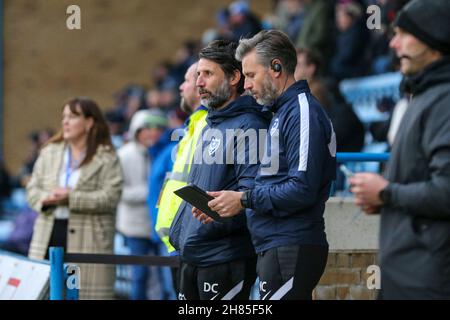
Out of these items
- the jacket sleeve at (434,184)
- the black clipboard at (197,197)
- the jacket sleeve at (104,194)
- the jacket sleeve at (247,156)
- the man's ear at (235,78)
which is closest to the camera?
the jacket sleeve at (434,184)

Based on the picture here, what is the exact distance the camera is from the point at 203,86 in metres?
5.55

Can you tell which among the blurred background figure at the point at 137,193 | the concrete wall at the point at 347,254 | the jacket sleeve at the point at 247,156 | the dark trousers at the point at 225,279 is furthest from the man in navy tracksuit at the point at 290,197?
the blurred background figure at the point at 137,193

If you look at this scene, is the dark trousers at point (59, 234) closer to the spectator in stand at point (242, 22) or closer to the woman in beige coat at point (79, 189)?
the woman in beige coat at point (79, 189)

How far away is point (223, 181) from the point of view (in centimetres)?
537

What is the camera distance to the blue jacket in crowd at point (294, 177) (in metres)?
4.79

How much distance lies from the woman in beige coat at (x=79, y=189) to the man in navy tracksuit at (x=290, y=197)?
8.74 feet

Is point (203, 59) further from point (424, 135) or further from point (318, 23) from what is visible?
point (318, 23)

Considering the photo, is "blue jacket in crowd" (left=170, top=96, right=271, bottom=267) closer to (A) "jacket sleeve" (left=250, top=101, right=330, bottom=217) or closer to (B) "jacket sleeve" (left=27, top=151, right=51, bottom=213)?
(A) "jacket sleeve" (left=250, top=101, right=330, bottom=217)

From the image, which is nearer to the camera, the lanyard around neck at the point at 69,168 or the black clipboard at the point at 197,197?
the black clipboard at the point at 197,197

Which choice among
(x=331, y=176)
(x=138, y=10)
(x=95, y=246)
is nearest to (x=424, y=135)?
(x=331, y=176)

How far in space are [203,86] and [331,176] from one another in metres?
0.95

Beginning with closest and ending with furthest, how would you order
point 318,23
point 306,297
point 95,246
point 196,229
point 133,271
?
point 306,297 → point 196,229 → point 95,246 → point 133,271 → point 318,23

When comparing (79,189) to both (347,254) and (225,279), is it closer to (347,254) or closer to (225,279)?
(347,254)

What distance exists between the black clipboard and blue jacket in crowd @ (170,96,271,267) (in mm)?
146
